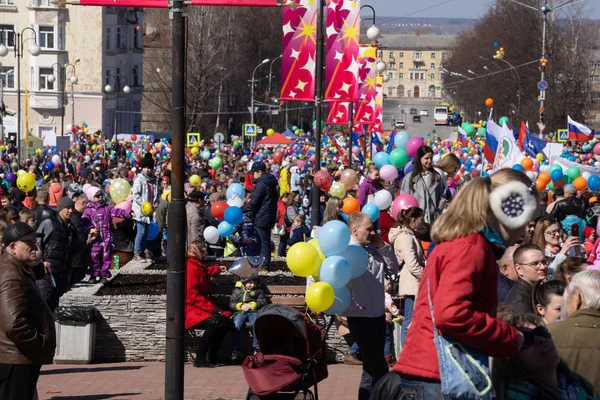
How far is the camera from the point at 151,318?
12078mm

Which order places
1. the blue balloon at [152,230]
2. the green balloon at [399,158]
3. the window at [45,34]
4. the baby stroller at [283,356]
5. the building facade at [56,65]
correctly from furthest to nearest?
the window at [45,34]
the building facade at [56,65]
the blue balloon at [152,230]
the green balloon at [399,158]
the baby stroller at [283,356]

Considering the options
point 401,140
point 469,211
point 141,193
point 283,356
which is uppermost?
point 401,140

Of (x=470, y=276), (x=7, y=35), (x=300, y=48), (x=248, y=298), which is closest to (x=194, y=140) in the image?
(x=300, y=48)

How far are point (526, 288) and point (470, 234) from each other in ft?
8.95

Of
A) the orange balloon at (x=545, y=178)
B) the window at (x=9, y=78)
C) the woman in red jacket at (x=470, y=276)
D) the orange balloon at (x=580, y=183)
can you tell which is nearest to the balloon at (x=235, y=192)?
the orange balloon at (x=545, y=178)

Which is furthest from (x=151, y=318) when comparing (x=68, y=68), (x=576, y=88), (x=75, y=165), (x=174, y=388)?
(x=68, y=68)

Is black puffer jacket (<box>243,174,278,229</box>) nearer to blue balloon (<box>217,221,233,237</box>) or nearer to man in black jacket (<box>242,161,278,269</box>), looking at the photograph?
man in black jacket (<box>242,161,278,269</box>)

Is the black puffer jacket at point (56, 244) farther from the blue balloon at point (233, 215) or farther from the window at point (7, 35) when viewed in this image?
the window at point (7, 35)

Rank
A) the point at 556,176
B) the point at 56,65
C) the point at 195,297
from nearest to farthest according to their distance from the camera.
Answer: the point at 195,297
the point at 556,176
the point at 56,65

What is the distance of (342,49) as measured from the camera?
52.9 ft

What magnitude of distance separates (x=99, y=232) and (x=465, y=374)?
11.4 metres

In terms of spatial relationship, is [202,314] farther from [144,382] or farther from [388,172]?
[388,172]

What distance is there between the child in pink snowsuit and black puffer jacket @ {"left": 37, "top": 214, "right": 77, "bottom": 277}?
218 centimetres

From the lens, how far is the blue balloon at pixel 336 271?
27.9ft
